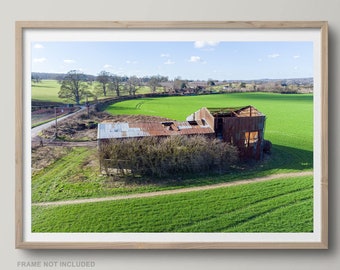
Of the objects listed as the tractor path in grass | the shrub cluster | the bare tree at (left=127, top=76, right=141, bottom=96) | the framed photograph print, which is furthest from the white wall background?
the shrub cluster

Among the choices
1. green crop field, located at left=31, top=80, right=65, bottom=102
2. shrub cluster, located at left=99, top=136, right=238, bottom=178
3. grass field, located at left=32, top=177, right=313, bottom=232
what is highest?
green crop field, located at left=31, top=80, right=65, bottom=102

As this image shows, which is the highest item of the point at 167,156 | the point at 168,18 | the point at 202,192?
the point at 168,18

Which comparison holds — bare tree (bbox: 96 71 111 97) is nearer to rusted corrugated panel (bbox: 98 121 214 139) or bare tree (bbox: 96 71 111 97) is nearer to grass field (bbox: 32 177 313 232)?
rusted corrugated panel (bbox: 98 121 214 139)

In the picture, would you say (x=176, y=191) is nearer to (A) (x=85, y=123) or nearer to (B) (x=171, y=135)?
(B) (x=171, y=135)

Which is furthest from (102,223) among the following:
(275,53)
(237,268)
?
(275,53)

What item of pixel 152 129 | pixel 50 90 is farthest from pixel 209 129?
pixel 50 90

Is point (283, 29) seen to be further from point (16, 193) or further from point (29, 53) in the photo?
point (16, 193)
